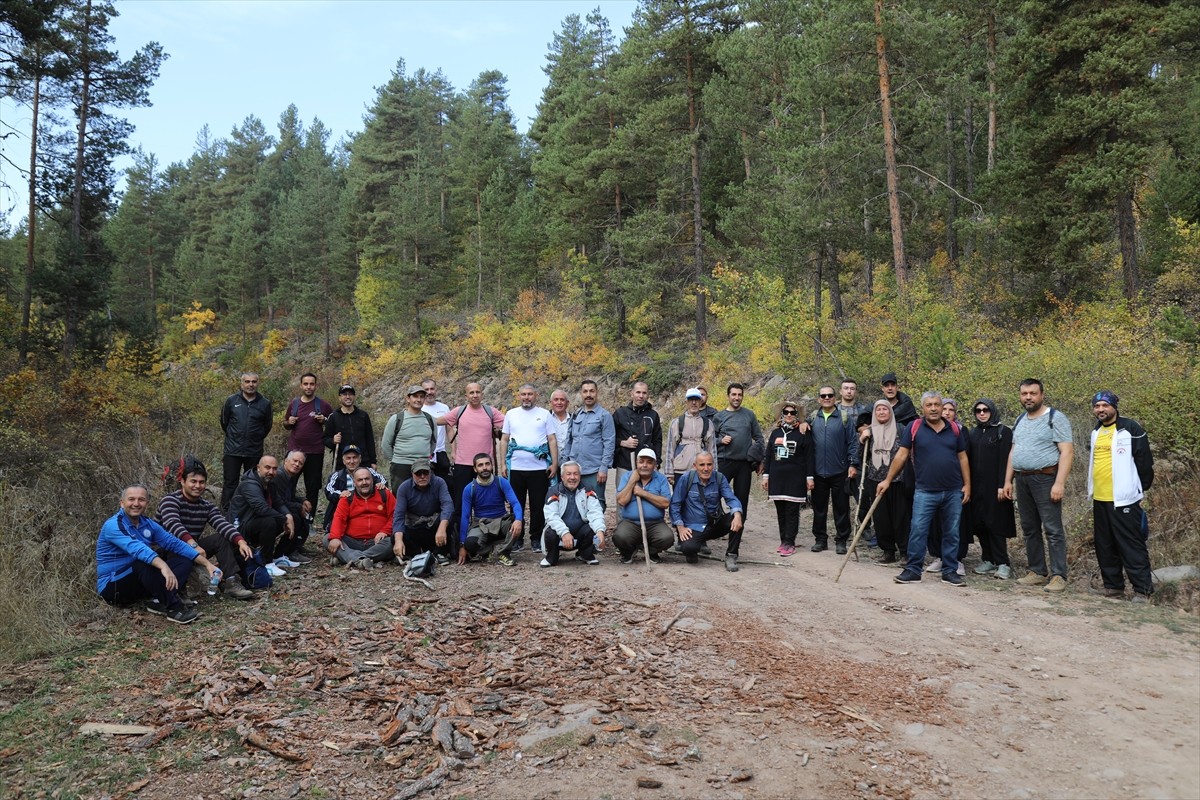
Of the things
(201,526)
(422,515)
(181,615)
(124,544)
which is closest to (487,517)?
(422,515)

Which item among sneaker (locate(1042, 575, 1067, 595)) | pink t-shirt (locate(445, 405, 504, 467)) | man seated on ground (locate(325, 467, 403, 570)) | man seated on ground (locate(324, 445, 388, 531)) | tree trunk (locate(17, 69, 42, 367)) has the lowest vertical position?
sneaker (locate(1042, 575, 1067, 595))

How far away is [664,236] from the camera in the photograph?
25.4 m

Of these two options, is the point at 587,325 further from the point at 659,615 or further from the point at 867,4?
the point at 659,615

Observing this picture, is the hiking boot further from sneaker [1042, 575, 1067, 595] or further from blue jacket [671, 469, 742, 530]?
sneaker [1042, 575, 1067, 595]

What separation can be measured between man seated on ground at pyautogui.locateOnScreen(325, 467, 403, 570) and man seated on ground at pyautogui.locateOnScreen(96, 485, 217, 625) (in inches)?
75.1

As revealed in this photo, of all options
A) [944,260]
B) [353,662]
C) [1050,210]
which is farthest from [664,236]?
[353,662]

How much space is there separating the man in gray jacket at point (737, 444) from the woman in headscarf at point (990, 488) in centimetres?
237

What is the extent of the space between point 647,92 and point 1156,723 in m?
24.9

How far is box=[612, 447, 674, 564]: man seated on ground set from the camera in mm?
7836

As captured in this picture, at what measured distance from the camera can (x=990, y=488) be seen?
7371 mm

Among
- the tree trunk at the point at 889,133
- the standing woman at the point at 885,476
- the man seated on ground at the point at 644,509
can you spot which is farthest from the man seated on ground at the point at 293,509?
the tree trunk at the point at 889,133

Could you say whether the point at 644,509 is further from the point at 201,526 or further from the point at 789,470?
the point at 201,526

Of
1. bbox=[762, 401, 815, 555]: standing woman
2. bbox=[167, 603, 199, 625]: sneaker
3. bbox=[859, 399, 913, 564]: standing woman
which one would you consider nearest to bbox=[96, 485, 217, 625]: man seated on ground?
bbox=[167, 603, 199, 625]: sneaker

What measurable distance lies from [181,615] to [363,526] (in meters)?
2.39
